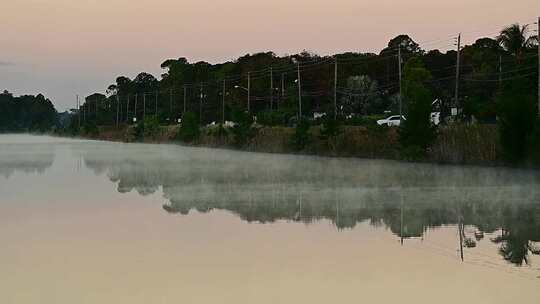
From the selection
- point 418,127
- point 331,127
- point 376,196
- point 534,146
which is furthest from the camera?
point 331,127

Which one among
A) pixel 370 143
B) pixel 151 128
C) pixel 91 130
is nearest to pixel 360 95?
pixel 151 128

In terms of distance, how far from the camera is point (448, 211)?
13.7 m

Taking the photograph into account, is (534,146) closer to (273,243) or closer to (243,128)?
(273,243)

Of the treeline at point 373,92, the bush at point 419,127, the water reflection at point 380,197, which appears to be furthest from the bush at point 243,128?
the water reflection at point 380,197

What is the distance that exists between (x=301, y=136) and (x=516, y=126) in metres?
17.9

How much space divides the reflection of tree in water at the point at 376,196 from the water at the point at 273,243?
0.14 feet

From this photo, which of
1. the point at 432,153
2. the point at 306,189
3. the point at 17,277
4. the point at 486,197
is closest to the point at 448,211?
the point at 486,197

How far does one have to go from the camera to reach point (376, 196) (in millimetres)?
16484

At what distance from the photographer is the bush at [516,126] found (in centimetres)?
2542

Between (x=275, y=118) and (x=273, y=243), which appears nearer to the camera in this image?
(x=273, y=243)

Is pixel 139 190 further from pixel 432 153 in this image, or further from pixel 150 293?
pixel 432 153

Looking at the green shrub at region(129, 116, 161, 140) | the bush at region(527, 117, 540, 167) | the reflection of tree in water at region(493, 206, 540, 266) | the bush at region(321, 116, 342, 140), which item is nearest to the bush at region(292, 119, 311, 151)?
the bush at region(321, 116, 342, 140)

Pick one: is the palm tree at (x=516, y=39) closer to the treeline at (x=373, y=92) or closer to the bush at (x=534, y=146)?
the treeline at (x=373, y=92)

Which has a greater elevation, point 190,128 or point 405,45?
point 405,45
